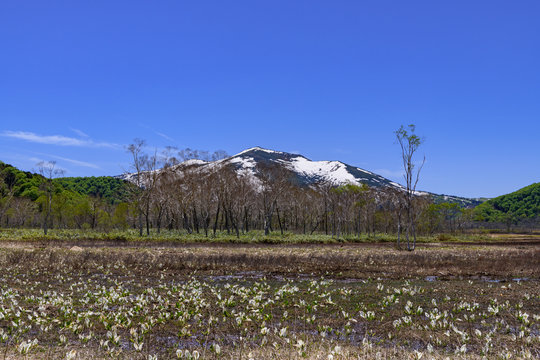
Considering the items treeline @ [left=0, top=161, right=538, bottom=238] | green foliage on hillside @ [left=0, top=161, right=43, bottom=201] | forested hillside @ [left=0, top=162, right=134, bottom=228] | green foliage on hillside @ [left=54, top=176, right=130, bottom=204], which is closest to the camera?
treeline @ [left=0, top=161, right=538, bottom=238]

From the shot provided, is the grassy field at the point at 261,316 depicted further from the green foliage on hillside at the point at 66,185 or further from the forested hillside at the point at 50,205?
the green foliage on hillside at the point at 66,185

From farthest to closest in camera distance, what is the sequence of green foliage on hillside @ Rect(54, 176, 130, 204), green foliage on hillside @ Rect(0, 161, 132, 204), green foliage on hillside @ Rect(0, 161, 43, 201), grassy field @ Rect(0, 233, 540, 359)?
green foliage on hillside @ Rect(54, 176, 130, 204) → green foliage on hillside @ Rect(0, 161, 132, 204) → green foliage on hillside @ Rect(0, 161, 43, 201) → grassy field @ Rect(0, 233, 540, 359)

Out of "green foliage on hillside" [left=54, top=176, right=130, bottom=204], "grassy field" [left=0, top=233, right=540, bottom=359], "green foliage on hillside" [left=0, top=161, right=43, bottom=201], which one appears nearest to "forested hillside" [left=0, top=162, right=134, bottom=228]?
"green foliage on hillside" [left=0, top=161, right=43, bottom=201]

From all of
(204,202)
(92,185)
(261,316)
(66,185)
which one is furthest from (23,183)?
(261,316)

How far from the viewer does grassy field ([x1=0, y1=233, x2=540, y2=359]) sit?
795cm

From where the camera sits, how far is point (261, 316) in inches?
419

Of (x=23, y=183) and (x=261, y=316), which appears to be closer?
(x=261, y=316)

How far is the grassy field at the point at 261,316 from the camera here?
795 centimetres

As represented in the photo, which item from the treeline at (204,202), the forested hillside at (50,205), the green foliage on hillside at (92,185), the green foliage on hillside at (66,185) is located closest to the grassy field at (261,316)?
the treeline at (204,202)

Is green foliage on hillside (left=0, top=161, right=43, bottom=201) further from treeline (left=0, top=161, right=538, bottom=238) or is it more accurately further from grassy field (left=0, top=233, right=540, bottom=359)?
grassy field (left=0, top=233, right=540, bottom=359)

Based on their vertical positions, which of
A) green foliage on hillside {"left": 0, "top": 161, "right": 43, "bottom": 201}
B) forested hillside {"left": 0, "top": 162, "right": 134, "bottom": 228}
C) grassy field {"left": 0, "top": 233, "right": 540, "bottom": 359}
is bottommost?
grassy field {"left": 0, "top": 233, "right": 540, "bottom": 359}

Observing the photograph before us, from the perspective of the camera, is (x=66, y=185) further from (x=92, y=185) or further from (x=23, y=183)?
(x=23, y=183)

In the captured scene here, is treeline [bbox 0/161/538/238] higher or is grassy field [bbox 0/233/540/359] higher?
treeline [bbox 0/161/538/238]

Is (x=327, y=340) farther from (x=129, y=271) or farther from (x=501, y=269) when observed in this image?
(x=501, y=269)
